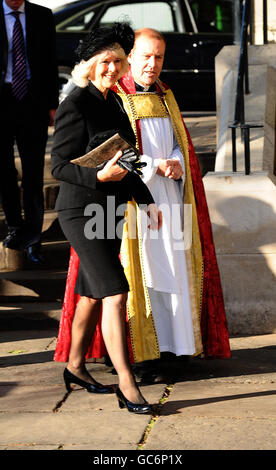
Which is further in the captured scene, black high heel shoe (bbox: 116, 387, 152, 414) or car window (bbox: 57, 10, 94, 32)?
car window (bbox: 57, 10, 94, 32)

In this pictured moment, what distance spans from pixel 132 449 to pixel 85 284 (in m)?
1.04

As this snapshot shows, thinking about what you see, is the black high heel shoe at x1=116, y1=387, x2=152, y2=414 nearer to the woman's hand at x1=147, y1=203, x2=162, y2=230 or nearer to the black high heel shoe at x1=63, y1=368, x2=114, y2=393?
the black high heel shoe at x1=63, y1=368, x2=114, y2=393

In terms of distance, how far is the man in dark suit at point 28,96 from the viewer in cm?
750

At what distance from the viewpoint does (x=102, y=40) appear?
511 centimetres

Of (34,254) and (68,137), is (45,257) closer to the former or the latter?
(34,254)

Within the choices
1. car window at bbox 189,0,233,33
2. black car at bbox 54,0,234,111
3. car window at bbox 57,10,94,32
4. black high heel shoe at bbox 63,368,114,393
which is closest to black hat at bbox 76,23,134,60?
black high heel shoe at bbox 63,368,114,393

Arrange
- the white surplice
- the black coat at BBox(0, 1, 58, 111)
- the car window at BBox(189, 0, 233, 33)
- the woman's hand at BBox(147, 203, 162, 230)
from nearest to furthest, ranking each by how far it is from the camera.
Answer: the woman's hand at BBox(147, 203, 162, 230)
the white surplice
the black coat at BBox(0, 1, 58, 111)
the car window at BBox(189, 0, 233, 33)

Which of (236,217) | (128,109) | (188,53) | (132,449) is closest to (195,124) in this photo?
(188,53)

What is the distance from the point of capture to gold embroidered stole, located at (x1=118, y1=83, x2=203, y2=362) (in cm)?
580

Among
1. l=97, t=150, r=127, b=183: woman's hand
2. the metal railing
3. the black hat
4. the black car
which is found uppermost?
the black hat

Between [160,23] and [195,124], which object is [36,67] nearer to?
[195,124]

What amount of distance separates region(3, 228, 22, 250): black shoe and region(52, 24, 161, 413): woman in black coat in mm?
2486

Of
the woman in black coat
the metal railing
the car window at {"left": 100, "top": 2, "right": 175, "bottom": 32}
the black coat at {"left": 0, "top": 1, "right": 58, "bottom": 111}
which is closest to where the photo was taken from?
the woman in black coat

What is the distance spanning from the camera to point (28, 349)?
21.3 feet
